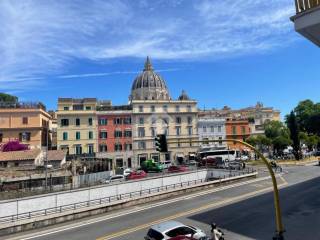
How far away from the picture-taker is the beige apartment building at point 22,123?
70.4m

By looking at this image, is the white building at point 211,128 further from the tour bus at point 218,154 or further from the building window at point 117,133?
the building window at point 117,133

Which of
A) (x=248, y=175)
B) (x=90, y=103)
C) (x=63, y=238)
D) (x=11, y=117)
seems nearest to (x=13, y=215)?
(x=63, y=238)

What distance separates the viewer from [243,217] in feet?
85.7

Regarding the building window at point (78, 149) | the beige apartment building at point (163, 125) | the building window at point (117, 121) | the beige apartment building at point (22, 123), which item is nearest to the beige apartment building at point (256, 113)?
the beige apartment building at point (163, 125)

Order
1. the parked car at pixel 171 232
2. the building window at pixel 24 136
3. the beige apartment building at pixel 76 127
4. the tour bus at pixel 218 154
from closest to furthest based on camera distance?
the parked car at pixel 171 232 → the building window at pixel 24 136 → the tour bus at pixel 218 154 → the beige apartment building at pixel 76 127

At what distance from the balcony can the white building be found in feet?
269

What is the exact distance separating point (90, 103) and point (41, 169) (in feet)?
102

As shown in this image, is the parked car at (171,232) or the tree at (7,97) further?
the tree at (7,97)

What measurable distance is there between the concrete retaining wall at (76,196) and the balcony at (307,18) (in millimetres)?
25928

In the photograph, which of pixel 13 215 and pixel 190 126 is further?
pixel 190 126

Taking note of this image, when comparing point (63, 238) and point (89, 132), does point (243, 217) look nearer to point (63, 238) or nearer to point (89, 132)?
point (63, 238)

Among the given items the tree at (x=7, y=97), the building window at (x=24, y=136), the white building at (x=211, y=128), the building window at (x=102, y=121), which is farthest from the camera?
the tree at (x=7, y=97)

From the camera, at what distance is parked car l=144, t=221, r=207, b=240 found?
62.8 ft

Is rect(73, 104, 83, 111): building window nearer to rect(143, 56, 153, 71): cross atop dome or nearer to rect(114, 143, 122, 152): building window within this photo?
rect(114, 143, 122, 152): building window
